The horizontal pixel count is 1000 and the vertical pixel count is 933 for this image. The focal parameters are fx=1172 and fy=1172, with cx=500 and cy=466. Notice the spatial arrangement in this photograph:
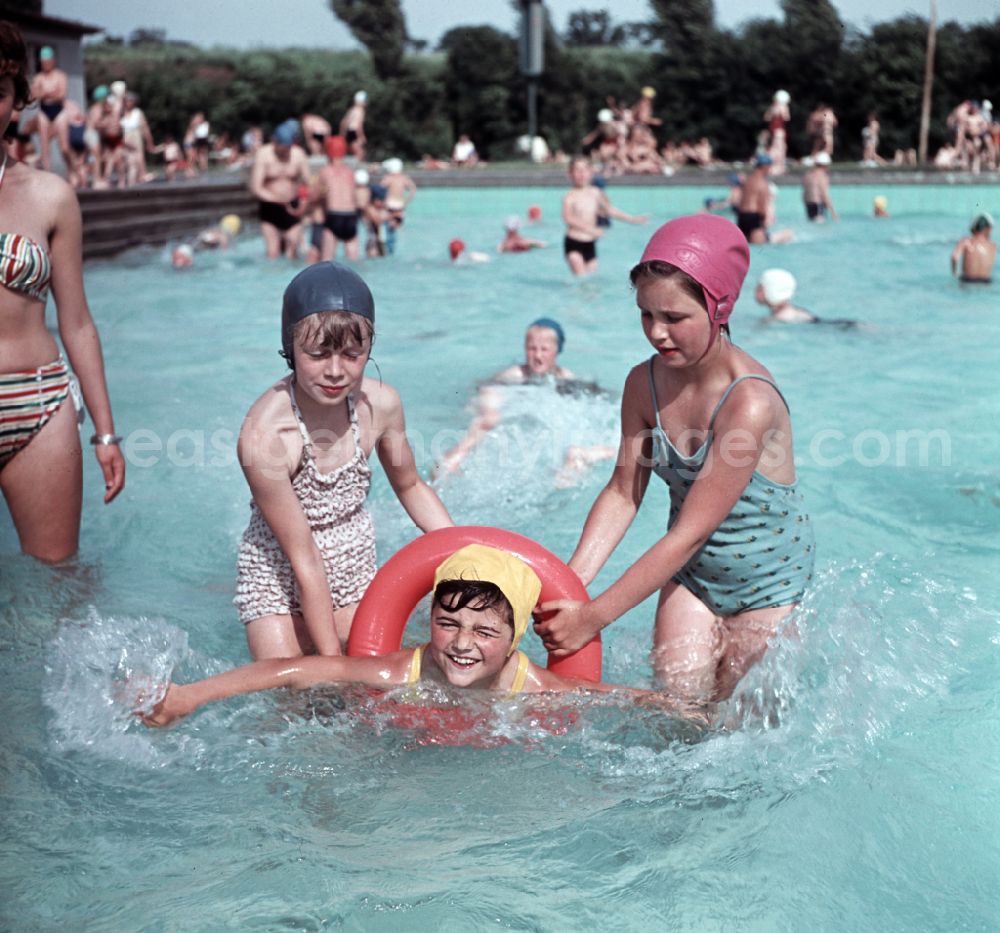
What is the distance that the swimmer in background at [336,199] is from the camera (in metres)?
13.5

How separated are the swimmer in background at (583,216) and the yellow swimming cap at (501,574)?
31.1 ft

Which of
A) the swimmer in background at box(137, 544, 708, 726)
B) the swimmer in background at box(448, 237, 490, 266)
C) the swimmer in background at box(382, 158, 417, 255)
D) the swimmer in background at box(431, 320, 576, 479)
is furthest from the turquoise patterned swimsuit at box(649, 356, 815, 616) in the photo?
the swimmer in background at box(382, 158, 417, 255)

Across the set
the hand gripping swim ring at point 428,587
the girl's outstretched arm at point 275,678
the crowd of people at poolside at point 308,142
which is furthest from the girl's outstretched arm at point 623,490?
the crowd of people at poolside at point 308,142

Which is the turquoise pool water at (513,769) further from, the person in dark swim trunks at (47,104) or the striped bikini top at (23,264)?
the person in dark swim trunks at (47,104)

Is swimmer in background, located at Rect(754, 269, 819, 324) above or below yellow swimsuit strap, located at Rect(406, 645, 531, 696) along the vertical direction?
above

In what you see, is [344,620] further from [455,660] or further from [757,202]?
[757,202]

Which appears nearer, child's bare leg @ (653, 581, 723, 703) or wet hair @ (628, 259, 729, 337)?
wet hair @ (628, 259, 729, 337)

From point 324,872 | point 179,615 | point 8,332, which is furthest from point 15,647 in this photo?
point 324,872

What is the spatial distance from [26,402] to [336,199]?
1041 cm

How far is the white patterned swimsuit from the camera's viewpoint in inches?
137

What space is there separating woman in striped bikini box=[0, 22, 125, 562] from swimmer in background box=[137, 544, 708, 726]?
0.96 metres

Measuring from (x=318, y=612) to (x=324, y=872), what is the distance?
2.59 ft

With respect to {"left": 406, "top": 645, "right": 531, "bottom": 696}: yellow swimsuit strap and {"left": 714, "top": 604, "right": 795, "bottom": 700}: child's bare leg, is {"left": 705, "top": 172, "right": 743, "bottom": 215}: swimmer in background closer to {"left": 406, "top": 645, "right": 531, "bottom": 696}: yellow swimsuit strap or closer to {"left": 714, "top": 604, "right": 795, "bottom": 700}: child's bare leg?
{"left": 714, "top": 604, "right": 795, "bottom": 700}: child's bare leg

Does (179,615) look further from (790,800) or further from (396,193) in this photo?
(396,193)
